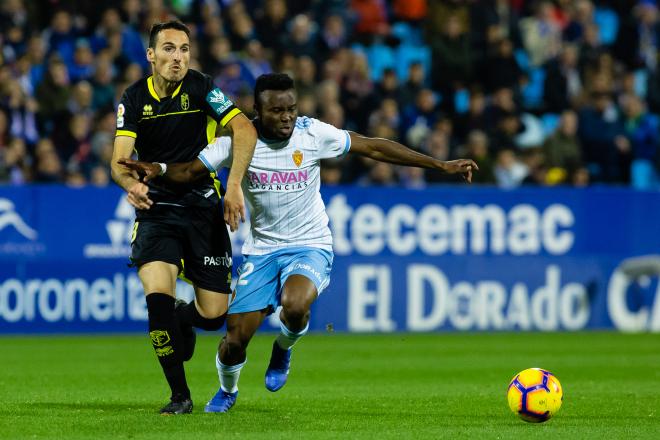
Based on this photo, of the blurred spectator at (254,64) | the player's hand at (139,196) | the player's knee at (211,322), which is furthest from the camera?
the blurred spectator at (254,64)

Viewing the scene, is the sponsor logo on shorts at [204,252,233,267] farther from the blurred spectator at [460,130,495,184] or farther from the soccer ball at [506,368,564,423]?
the blurred spectator at [460,130,495,184]

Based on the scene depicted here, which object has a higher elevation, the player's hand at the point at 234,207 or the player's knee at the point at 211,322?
the player's hand at the point at 234,207

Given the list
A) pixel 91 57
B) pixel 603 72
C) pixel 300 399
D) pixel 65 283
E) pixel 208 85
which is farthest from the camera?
pixel 603 72

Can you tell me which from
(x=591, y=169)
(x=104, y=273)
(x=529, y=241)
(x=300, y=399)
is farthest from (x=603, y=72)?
(x=300, y=399)

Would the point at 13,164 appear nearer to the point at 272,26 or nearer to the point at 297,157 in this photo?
the point at 272,26

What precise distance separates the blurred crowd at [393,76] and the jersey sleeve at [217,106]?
8.16 m

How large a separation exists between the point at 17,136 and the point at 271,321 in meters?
4.21

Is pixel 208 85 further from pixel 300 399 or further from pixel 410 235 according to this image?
pixel 410 235

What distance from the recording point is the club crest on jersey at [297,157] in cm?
878

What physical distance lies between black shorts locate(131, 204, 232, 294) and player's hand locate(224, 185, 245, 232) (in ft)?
2.06

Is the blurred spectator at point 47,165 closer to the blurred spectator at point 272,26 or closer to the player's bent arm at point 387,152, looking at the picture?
the blurred spectator at point 272,26

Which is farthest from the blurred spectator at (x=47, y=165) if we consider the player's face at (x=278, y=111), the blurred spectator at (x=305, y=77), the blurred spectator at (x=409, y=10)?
the player's face at (x=278, y=111)

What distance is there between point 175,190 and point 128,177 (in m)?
0.49

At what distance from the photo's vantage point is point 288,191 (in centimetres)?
881
